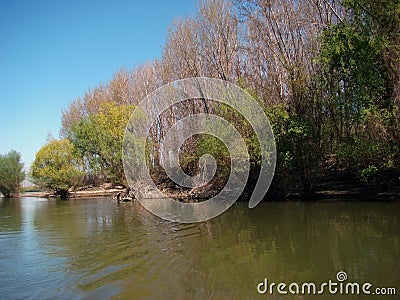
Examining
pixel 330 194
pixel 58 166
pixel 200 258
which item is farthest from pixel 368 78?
pixel 58 166

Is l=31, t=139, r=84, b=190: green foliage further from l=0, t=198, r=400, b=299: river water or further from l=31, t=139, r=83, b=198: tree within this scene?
l=0, t=198, r=400, b=299: river water

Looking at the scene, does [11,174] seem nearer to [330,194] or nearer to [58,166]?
[58,166]

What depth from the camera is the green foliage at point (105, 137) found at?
116 ft

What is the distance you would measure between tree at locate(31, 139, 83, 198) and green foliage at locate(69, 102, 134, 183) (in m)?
9.43

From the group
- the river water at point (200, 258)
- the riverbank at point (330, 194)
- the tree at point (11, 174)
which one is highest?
the tree at point (11, 174)

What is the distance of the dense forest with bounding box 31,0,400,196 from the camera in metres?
18.7

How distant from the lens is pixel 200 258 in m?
9.30

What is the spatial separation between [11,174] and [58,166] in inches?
679

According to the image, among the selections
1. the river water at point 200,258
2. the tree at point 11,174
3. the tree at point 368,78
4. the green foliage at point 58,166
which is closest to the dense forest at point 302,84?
the tree at point 368,78

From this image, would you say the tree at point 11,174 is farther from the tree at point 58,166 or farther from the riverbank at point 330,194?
the riverbank at point 330,194

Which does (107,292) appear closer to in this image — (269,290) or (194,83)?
(269,290)

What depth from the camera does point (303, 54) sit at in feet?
79.5

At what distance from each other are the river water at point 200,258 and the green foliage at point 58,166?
31.6 m

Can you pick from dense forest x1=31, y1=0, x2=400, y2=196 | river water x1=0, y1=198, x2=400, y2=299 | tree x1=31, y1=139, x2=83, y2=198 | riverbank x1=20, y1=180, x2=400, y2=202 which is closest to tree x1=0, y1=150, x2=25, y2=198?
tree x1=31, y1=139, x2=83, y2=198
